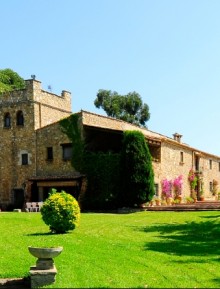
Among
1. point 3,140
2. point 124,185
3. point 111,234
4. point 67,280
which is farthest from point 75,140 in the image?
point 67,280

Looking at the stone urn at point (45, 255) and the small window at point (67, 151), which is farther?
the small window at point (67, 151)

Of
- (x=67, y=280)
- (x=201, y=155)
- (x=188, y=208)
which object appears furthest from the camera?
(x=201, y=155)

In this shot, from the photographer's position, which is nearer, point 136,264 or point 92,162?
point 136,264

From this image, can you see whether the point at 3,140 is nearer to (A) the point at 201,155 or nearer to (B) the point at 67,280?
(A) the point at 201,155

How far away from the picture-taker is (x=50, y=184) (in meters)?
35.4

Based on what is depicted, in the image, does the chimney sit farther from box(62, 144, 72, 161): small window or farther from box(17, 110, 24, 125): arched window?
box(17, 110, 24, 125): arched window

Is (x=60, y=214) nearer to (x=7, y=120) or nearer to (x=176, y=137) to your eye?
(x=7, y=120)

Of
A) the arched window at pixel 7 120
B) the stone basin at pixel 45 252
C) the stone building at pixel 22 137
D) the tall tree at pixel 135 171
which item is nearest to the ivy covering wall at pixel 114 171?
the tall tree at pixel 135 171

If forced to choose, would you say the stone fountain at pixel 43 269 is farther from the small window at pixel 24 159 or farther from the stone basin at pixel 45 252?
the small window at pixel 24 159

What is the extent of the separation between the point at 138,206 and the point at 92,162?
188 inches

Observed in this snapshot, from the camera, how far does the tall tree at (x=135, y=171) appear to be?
3219 centimetres

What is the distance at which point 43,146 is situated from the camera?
3700cm

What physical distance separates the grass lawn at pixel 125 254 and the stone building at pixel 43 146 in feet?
47.1

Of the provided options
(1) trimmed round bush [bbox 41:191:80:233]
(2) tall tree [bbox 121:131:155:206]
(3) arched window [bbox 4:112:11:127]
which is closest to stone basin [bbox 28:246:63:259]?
(1) trimmed round bush [bbox 41:191:80:233]
